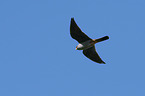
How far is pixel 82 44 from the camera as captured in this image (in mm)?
41188

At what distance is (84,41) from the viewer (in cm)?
4100

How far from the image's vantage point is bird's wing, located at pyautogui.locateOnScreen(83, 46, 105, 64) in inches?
1688

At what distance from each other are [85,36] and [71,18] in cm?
288

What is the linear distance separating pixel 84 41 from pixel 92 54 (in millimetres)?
2977

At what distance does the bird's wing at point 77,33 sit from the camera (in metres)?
39.1

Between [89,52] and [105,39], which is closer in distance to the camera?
[105,39]

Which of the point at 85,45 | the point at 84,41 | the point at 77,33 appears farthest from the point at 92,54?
the point at 77,33

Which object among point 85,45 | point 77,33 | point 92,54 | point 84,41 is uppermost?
point 77,33

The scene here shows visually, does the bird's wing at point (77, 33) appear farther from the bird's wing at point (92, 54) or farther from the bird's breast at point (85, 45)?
the bird's wing at point (92, 54)

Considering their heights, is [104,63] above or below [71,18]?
below

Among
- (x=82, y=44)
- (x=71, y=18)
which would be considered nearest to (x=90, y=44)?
(x=82, y=44)

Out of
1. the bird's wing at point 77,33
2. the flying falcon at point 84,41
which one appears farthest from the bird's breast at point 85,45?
the bird's wing at point 77,33

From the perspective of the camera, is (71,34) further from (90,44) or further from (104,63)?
(104,63)

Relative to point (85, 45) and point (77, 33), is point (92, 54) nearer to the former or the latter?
point (85, 45)
